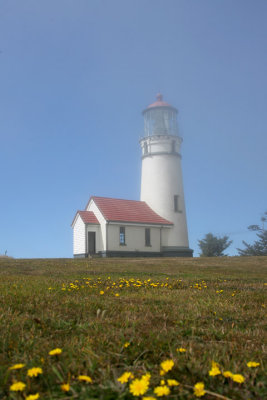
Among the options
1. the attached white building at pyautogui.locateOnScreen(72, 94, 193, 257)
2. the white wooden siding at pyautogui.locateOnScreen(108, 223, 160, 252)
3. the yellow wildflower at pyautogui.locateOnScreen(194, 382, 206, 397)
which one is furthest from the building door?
the yellow wildflower at pyautogui.locateOnScreen(194, 382, 206, 397)

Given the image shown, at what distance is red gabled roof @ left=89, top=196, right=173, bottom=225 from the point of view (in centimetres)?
3325

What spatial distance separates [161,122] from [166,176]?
5.77 m

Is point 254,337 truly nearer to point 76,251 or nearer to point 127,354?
point 127,354

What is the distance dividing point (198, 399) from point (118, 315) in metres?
2.24

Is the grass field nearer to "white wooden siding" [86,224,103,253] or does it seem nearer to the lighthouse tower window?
"white wooden siding" [86,224,103,253]

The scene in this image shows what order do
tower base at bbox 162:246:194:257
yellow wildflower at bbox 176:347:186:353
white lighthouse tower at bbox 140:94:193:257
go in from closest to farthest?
yellow wildflower at bbox 176:347:186:353 → tower base at bbox 162:246:194:257 → white lighthouse tower at bbox 140:94:193:257

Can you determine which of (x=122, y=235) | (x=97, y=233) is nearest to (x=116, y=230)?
(x=122, y=235)

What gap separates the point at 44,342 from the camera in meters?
3.27

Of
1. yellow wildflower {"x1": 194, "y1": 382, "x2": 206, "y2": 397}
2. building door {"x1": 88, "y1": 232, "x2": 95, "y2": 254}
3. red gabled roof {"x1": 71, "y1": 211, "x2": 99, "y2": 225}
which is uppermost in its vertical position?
red gabled roof {"x1": 71, "y1": 211, "x2": 99, "y2": 225}

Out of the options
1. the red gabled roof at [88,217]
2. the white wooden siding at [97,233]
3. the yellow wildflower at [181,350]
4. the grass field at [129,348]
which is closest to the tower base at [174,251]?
the white wooden siding at [97,233]

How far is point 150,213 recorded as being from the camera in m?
35.8

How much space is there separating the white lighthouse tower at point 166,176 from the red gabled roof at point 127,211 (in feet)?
2.88

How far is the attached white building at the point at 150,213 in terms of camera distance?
33.1m

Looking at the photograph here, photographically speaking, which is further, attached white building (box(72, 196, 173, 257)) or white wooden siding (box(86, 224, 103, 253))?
white wooden siding (box(86, 224, 103, 253))
